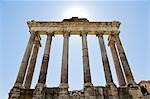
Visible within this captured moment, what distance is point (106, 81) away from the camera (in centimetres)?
1834

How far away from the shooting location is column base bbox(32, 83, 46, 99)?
1670 centimetres

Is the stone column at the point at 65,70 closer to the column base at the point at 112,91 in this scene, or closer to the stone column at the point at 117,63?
the column base at the point at 112,91

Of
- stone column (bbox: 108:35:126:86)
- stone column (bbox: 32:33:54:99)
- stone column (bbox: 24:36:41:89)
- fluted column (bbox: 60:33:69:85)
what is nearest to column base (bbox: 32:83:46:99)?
stone column (bbox: 32:33:54:99)

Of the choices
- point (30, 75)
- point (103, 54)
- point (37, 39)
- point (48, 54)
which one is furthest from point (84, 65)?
point (37, 39)

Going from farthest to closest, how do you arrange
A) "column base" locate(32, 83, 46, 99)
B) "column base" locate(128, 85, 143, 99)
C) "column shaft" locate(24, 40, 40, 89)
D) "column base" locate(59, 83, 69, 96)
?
"column shaft" locate(24, 40, 40, 89) → "column base" locate(128, 85, 143, 99) → "column base" locate(59, 83, 69, 96) → "column base" locate(32, 83, 46, 99)

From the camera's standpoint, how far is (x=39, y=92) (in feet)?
55.6

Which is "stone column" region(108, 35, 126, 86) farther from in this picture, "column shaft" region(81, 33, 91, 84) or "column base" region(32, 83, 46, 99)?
"column base" region(32, 83, 46, 99)

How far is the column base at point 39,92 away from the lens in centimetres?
1670

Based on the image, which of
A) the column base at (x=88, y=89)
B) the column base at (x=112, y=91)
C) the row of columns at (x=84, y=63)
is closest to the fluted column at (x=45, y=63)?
the row of columns at (x=84, y=63)

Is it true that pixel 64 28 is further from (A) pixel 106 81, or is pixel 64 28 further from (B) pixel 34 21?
(A) pixel 106 81

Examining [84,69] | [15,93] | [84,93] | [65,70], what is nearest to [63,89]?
[84,93]

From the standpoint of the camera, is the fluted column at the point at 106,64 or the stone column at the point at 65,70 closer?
the stone column at the point at 65,70

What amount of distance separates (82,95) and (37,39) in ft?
27.9

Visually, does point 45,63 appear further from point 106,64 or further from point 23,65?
point 106,64
